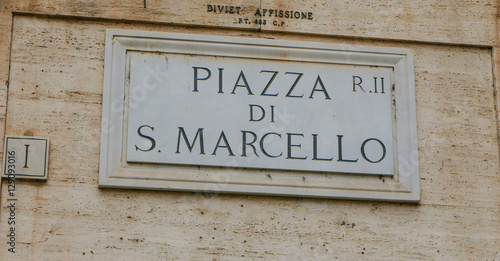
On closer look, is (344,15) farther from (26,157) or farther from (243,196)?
(26,157)

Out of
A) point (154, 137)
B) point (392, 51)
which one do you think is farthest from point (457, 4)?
point (154, 137)

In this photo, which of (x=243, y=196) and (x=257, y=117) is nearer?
(x=243, y=196)

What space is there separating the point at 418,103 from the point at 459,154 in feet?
1.78

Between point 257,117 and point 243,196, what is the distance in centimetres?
68

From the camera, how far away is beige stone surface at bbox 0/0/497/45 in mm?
9859

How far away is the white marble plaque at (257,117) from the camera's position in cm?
944

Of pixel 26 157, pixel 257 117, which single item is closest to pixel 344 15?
pixel 257 117

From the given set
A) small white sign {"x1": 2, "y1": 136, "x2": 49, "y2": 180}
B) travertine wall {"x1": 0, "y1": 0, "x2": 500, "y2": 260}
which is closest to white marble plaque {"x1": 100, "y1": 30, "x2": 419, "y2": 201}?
travertine wall {"x1": 0, "y1": 0, "x2": 500, "y2": 260}

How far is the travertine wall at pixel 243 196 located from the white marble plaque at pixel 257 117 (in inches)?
4.7

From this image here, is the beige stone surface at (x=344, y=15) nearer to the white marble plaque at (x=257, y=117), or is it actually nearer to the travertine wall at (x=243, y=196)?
the travertine wall at (x=243, y=196)

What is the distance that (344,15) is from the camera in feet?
33.2

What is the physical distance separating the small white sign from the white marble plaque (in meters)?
0.47

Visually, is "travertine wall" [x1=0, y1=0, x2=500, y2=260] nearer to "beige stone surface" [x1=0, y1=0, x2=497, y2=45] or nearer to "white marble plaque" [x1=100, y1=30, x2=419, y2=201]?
"beige stone surface" [x1=0, y1=0, x2=497, y2=45]

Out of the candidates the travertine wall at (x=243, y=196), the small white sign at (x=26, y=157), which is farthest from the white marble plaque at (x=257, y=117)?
the small white sign at (x=26, y=157)
